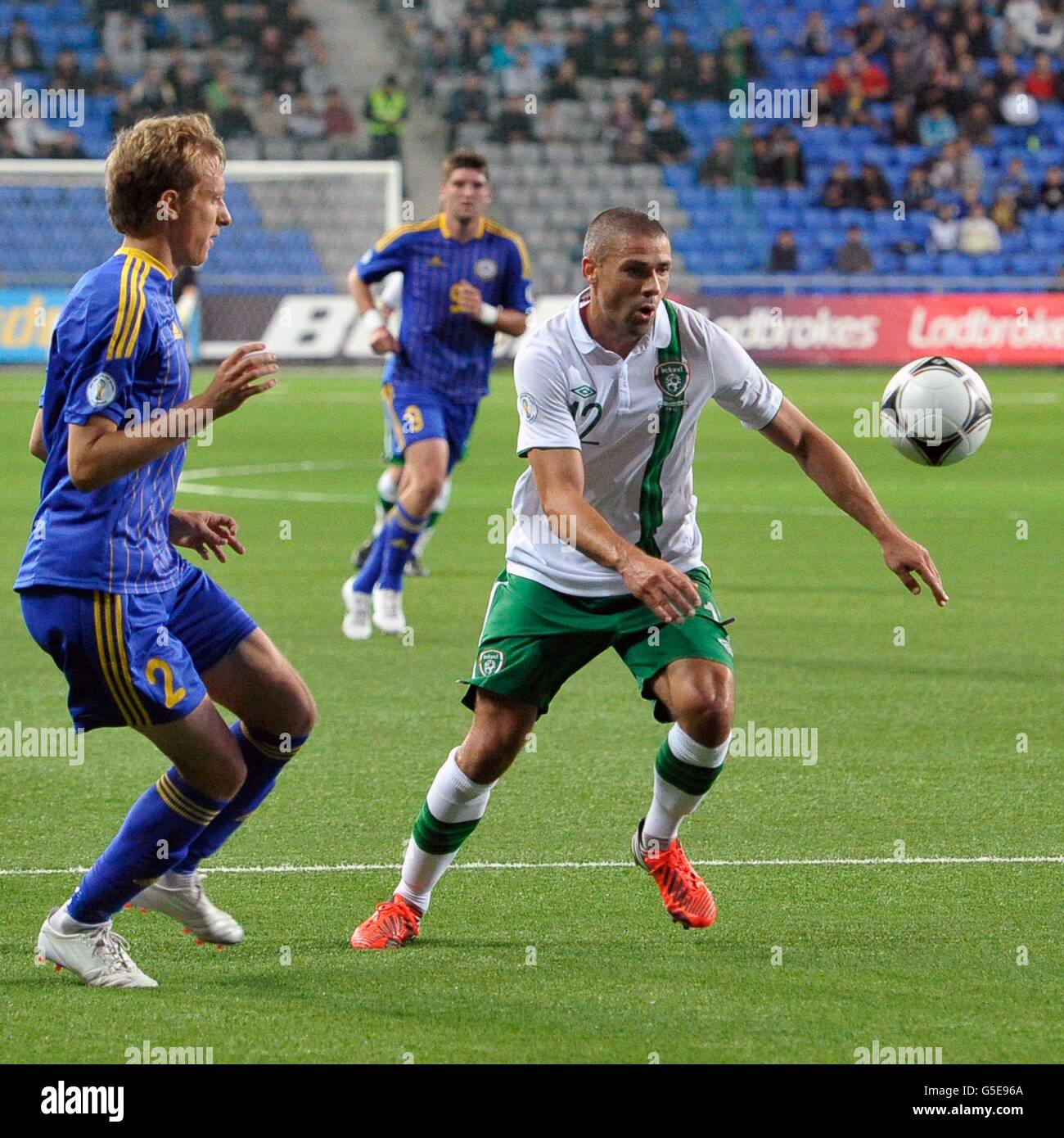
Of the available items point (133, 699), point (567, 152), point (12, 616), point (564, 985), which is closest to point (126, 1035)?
point (133, 699)

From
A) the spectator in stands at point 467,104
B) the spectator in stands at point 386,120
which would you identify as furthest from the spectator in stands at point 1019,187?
the spectator in stands at point 386,120

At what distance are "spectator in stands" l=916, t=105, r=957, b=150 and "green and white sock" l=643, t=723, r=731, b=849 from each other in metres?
29.3

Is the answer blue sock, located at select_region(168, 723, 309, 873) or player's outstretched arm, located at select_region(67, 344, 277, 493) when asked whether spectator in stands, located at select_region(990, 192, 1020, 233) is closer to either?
blue sock, located at select_region(168, 723, 309, 873)

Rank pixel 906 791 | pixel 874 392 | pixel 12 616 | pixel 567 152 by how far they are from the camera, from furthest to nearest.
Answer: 1. pixel 567 152
2. pixel 874 392
3. pixel 12 616
4. pixel 906 791

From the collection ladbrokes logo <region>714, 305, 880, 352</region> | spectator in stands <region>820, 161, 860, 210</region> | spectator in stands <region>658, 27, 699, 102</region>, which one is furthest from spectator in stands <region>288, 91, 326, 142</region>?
spectator in stands <region>820, 161, 860, 210</region>

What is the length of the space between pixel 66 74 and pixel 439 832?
27495mm

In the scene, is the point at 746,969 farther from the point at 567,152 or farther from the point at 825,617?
the point at 567,152

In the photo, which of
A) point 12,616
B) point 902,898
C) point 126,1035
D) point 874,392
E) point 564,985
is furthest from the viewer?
point 874,392

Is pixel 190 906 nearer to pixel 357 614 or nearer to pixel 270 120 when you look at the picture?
pixel 357 614

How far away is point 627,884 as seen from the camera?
577 cm

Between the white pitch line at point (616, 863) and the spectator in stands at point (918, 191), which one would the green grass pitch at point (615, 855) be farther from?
the spectator in stands at point (918, 191)

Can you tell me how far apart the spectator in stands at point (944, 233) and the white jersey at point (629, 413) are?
2672 cm

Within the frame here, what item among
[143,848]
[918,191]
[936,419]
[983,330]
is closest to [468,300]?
[936,419]

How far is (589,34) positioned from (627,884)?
29410mm
